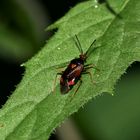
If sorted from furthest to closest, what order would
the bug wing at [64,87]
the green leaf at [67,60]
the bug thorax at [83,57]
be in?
the bug thorax at [83,57] → the bug wing at [64,87] → the green leaf at [67,60]

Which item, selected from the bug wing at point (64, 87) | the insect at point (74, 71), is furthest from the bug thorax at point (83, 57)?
the bug wing at point (64, 87)

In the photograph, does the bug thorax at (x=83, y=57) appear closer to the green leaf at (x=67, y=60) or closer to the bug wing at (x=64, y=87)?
the green leaf at (x=67, y=60)

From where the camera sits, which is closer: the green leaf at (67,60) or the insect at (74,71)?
the green leaf at (67,60)

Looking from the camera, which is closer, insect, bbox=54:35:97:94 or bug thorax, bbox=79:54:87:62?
insect, bbox=54:35:97:94

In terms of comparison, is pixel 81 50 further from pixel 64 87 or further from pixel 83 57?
pixel 64 87

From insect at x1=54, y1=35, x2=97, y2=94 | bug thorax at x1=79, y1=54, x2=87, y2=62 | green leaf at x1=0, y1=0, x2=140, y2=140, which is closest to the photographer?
green leaf at x1=0, y1=0, x2=140, y2=140

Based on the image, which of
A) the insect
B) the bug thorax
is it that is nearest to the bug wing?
the insect

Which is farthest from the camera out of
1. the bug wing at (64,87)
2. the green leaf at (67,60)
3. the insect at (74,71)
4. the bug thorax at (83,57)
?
the bug thorax at (83,57)

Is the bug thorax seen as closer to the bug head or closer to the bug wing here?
the bug head
